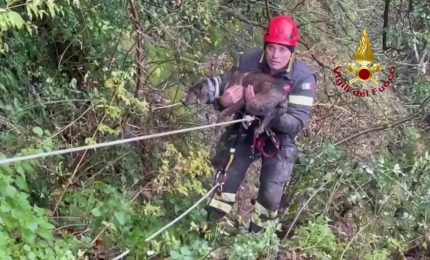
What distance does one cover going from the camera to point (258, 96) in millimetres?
4301

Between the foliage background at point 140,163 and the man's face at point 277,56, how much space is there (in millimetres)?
817

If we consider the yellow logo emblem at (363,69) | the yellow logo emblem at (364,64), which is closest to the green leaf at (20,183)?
the yellow logo emblem at (363,69)

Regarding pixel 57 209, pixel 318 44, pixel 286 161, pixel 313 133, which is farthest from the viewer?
pixel 318 44

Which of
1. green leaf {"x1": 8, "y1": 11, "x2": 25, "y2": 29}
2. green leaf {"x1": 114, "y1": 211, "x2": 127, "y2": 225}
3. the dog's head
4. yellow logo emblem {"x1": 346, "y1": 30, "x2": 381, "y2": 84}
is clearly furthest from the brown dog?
yellow logo emblem {"x1": 346, "y1": 30, "x2": 381, "y2": 84}

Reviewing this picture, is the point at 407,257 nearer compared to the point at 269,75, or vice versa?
the point at 269,75

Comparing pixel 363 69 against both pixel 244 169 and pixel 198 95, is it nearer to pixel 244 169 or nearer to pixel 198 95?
pixel 244 169

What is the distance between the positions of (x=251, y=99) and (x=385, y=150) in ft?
13.2

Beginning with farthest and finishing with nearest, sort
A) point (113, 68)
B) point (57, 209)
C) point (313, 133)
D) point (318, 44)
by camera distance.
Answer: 1. point (318, 44)
2. point (313, 133)
3. point (113, 68)
4. point (57, 209)

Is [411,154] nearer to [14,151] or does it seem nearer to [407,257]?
[407,257]

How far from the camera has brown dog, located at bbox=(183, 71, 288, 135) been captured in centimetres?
427

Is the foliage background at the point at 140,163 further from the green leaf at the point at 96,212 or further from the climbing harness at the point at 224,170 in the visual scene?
the climbing harness at the point at 224,170

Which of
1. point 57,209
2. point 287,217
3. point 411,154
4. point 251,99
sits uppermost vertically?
point 251,99

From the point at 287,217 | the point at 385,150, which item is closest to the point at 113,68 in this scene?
the point at 287,217

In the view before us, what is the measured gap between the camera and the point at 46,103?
4949mm
